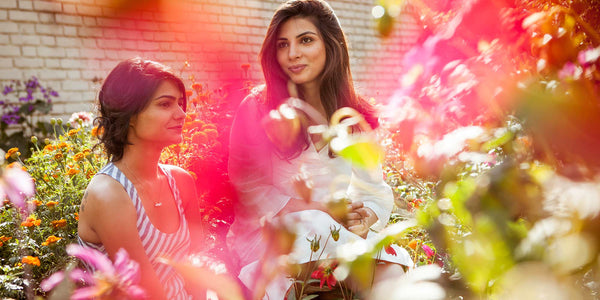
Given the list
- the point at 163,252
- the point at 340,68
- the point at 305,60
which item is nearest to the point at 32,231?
the point at 163,252

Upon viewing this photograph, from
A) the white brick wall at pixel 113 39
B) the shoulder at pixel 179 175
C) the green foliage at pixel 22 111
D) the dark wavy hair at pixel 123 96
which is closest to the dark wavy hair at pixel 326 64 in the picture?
the shoulder at pixel 179 175

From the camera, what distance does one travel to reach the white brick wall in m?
5.15

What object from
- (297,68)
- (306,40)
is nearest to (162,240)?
(297,68)

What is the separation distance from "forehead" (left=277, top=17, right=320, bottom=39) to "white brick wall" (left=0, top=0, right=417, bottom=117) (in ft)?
9.32

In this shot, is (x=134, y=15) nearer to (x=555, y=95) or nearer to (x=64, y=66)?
(x=64, y=66)

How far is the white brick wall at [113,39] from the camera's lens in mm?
5148

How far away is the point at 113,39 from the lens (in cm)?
567

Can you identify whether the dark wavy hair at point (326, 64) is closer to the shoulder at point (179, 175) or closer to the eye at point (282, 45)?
the eye at point (282, 45)

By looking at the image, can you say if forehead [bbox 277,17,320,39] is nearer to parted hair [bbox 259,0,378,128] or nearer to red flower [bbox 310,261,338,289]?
parted hair [bbox 259,0,378,128]

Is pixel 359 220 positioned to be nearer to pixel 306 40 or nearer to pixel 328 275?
pixel 328 275

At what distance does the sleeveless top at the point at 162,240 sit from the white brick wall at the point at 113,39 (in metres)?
3.32

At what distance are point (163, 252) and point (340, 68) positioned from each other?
125cm

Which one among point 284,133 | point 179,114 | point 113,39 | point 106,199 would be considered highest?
point 113,39

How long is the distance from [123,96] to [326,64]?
40.7 inches
